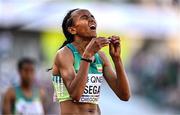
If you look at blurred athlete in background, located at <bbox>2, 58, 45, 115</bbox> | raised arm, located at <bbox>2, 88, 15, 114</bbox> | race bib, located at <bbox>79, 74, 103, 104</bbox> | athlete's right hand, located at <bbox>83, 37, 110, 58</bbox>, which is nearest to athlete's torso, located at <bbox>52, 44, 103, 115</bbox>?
race bib, located at <bbox>79, 74, 103, 104</bbox>

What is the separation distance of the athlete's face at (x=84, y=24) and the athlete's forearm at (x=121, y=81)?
31cm

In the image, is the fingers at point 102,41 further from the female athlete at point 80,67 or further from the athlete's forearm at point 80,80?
the athlete's forearm at point 80,80

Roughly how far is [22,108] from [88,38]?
4.58 metres

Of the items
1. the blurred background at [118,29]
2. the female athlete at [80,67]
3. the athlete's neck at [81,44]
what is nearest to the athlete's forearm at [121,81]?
the female athlete at [80,67]

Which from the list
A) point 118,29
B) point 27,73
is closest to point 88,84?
point 27,73

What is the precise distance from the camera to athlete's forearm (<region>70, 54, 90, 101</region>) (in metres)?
7.08

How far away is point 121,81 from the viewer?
7.55 m

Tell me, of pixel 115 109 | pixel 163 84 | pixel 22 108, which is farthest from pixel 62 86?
pixel 163 84

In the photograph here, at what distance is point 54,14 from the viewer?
1133 inches

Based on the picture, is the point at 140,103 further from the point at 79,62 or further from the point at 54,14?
the point at 79,62

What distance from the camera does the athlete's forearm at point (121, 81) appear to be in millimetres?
7453

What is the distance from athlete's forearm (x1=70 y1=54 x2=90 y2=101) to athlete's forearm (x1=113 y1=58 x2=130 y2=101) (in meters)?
0.41

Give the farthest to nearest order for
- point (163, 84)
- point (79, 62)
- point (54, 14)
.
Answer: point (54, 14) < point (163, 84) < point (79, 62)

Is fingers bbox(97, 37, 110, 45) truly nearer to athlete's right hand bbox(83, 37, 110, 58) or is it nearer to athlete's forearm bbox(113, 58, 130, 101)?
athlete's right hand bbox(83, 37, 110, 58)
